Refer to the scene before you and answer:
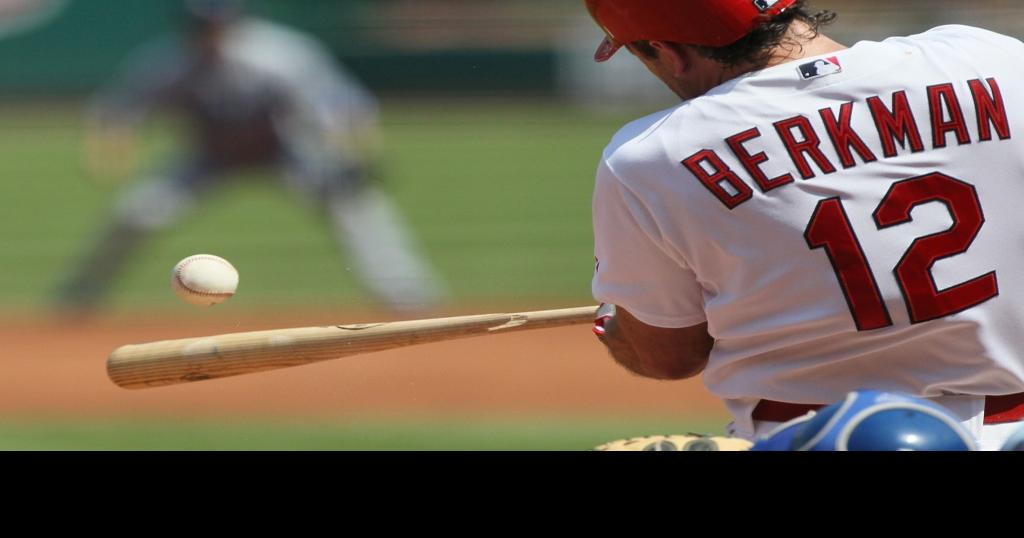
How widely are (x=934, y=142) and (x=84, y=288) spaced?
9217mm

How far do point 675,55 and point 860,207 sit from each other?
46cm

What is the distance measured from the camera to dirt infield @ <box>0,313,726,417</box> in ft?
23.4

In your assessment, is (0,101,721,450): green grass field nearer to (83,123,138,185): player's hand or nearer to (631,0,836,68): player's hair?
(83,123,138,185): player's hand

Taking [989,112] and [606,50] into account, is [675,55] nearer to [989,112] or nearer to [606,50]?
[606,50]

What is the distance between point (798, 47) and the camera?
2.33m

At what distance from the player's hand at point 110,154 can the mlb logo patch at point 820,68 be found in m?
9.70

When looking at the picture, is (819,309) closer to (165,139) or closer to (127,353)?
(127,353)

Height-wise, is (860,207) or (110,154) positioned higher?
(110,154)

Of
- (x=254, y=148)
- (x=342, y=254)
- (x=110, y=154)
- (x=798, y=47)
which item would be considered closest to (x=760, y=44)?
(x=798, y=47)

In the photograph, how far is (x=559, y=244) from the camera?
13.7 meters

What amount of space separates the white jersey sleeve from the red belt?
0.23 meters

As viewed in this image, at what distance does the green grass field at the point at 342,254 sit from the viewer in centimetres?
649

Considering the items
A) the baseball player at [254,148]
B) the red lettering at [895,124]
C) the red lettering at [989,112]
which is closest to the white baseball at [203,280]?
the red lettering at [895,124]

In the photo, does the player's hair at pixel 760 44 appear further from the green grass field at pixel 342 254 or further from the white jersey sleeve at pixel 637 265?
the green grass field at pixel 342 254
